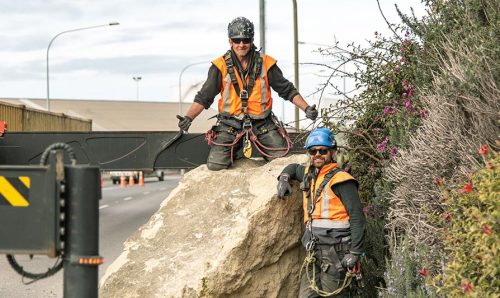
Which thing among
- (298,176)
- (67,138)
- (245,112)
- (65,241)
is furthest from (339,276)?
(67,138)

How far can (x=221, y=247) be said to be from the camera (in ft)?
23.1

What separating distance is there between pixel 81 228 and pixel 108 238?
1255cm

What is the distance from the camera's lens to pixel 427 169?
21.3 ft

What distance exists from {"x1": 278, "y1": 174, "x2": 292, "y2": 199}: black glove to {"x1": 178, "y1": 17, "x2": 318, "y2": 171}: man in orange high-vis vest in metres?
1.08

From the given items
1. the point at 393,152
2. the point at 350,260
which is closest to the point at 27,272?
the point at 350,260

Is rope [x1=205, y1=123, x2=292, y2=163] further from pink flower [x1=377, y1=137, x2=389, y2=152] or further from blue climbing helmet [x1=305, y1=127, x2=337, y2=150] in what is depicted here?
blue climbing helmet [x1=305, y1=127, x2=337, y2=150]

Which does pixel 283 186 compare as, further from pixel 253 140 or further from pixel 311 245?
pixel 253 140

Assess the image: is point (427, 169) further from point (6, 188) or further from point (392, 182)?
point (6, 188)

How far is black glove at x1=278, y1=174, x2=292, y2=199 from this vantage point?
6984mm

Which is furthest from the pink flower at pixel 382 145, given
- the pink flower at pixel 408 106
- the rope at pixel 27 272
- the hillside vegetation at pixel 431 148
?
the rope at pixel 27 272

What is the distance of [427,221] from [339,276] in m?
0.77

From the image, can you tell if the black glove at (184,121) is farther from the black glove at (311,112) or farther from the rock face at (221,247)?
the black glove at (311,112)

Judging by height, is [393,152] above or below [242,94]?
below

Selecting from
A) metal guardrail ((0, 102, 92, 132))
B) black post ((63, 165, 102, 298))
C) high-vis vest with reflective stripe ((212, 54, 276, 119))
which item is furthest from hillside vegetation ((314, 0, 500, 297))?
metal guardrail ((0, 102, 92, 132))
